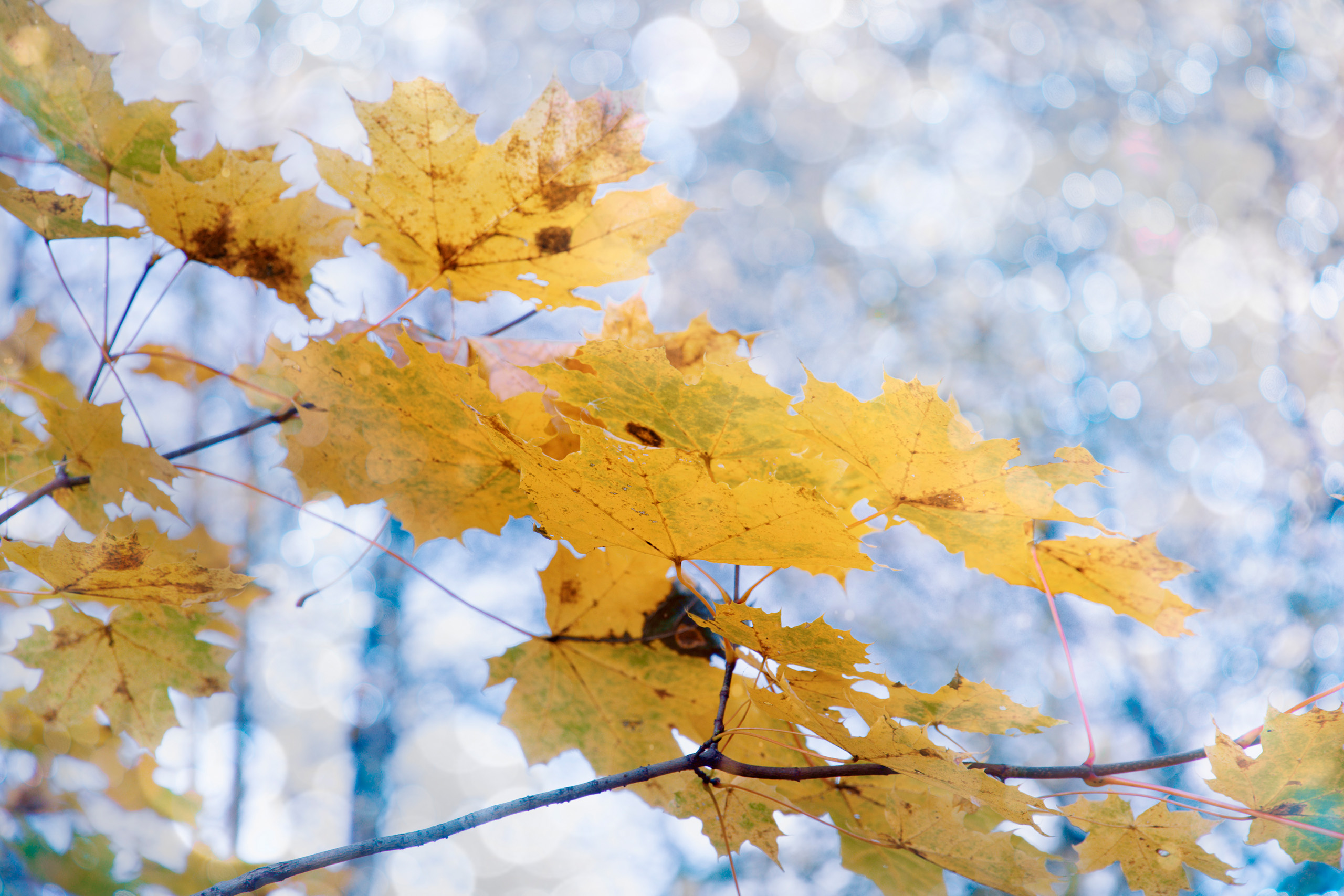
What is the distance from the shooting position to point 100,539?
40 cm

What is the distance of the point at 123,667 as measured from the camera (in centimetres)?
61

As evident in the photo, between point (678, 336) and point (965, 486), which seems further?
point (678, 336)

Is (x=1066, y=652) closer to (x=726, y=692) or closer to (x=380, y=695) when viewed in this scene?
(x=726, y=692)

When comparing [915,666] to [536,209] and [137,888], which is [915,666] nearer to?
[137,888]

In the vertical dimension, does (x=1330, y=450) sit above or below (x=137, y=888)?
below

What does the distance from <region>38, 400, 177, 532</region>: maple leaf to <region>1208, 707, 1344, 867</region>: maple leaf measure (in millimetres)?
693

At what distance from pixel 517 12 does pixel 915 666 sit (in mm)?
4326

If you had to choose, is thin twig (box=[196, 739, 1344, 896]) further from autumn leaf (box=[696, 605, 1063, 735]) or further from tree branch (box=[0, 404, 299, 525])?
tree branch (box=[0, 404, 299, 525])

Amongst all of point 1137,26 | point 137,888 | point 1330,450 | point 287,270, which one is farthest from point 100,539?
point 1137,26

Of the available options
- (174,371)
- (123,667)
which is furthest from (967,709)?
(174,371)

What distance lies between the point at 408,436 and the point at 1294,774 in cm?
55

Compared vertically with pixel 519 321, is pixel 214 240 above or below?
above

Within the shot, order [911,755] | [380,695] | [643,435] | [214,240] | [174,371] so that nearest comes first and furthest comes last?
[911,755]
[643,435]
[214,240]
[174,371]
[380,695]

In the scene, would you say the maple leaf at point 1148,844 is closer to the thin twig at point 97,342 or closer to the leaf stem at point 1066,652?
the leaf stem at point 1066,652
